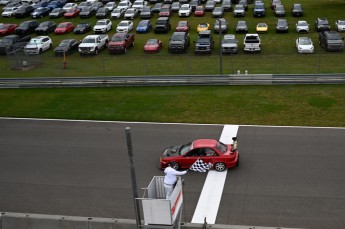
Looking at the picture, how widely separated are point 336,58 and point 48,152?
2121cm

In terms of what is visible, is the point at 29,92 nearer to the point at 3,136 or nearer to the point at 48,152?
the point at 3,136

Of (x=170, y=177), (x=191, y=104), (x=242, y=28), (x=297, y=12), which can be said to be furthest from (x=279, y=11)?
(x=170, y=177)

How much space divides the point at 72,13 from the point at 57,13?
167cm

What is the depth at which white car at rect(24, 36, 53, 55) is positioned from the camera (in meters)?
42.1

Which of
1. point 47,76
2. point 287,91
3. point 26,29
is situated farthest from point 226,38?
point 26,29

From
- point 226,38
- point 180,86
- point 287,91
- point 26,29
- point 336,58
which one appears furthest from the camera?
point 26,29

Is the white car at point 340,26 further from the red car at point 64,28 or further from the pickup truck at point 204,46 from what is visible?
the red car at point 64,28

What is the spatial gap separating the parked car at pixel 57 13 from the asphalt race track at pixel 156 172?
104 ft

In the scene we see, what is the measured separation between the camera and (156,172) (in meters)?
20.3

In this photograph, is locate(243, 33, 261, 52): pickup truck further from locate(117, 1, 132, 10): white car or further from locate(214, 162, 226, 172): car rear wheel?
locate(117, 1, 132, 10): white car

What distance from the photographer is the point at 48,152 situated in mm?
22812

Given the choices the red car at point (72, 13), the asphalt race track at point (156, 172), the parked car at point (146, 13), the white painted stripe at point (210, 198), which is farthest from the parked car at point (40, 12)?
the white painted stripe at point (210, 198)

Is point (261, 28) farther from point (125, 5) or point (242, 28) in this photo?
point (125, 5)

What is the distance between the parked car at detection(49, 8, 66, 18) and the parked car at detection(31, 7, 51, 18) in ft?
4.45
